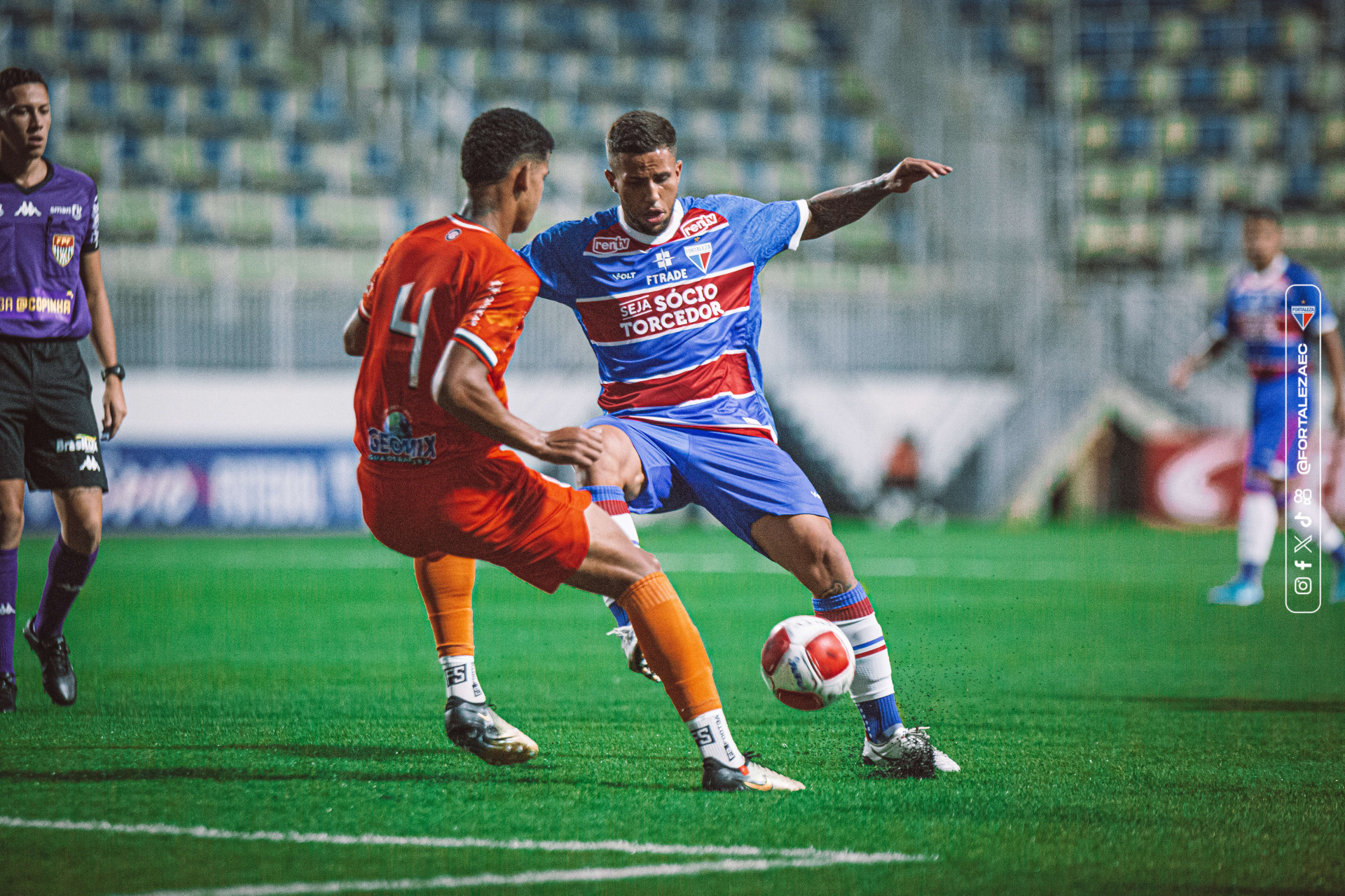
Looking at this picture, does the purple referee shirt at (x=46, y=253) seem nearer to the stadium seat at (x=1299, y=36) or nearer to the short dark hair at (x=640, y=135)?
the short dark hair at (x=640, y=135)

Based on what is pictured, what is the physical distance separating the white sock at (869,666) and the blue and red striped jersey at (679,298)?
84 cm

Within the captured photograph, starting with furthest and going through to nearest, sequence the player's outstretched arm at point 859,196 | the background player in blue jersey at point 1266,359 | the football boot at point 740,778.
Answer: the background player in blue jersey at point 1266,359
the player's outstretched arm at point 859,196
the football boot at point 740,778

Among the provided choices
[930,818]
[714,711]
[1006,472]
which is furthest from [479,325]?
[1006,472]

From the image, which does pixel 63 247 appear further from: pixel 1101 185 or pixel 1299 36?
pixel 1299 36

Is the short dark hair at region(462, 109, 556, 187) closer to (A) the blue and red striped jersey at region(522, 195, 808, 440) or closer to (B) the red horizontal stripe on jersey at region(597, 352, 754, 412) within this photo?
(A) the blue and red striped jersey at region(522, 195, 808, 440)

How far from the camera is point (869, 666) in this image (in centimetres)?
488

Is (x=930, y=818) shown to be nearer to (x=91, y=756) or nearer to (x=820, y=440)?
(x=91, y=756)

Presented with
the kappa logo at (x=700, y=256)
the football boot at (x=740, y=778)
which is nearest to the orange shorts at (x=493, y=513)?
the football boot at (x=740, y=778)

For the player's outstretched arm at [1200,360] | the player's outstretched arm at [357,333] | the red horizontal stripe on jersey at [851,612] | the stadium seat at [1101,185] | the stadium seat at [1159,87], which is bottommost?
the red horizontal stripe on jersey at [851,612]

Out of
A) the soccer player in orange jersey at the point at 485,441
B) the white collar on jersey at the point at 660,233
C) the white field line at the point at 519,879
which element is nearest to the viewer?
the white field line at the point at 519,879

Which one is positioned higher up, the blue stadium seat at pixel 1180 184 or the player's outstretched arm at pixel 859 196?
the blue stadium seat at pixel 1180 184

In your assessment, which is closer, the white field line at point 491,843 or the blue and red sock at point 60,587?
the white field line at point 491,843

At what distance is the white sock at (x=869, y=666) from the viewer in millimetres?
4875

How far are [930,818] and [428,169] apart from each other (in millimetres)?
18232
